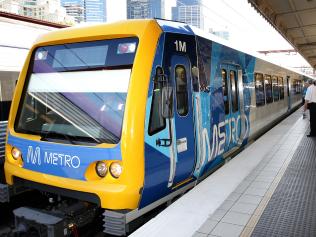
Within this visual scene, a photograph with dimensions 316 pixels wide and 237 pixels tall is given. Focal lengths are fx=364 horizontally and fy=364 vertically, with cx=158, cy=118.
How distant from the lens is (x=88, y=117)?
4.17 meters

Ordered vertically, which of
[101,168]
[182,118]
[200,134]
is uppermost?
[182,118]

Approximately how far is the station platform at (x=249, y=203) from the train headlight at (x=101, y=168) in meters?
0.72

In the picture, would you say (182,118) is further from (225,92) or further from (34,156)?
(225,92)

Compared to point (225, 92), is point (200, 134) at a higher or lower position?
lower

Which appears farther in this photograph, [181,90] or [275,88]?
[275,88]

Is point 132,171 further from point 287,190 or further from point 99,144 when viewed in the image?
point 287,190

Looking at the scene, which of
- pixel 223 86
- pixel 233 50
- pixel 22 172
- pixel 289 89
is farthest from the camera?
pixel 289 89

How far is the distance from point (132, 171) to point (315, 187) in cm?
318

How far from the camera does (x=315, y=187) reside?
217 inches

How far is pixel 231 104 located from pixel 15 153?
416 centimetres

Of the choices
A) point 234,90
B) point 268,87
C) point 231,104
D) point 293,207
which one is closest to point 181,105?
point 293,207

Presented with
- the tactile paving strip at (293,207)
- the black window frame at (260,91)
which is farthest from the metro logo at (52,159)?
the black window frame at (260,91)

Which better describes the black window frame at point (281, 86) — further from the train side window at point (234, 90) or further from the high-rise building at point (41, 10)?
the high-rise building at point (41, 10)

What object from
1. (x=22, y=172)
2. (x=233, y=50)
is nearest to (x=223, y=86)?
(x=233, y=50)
